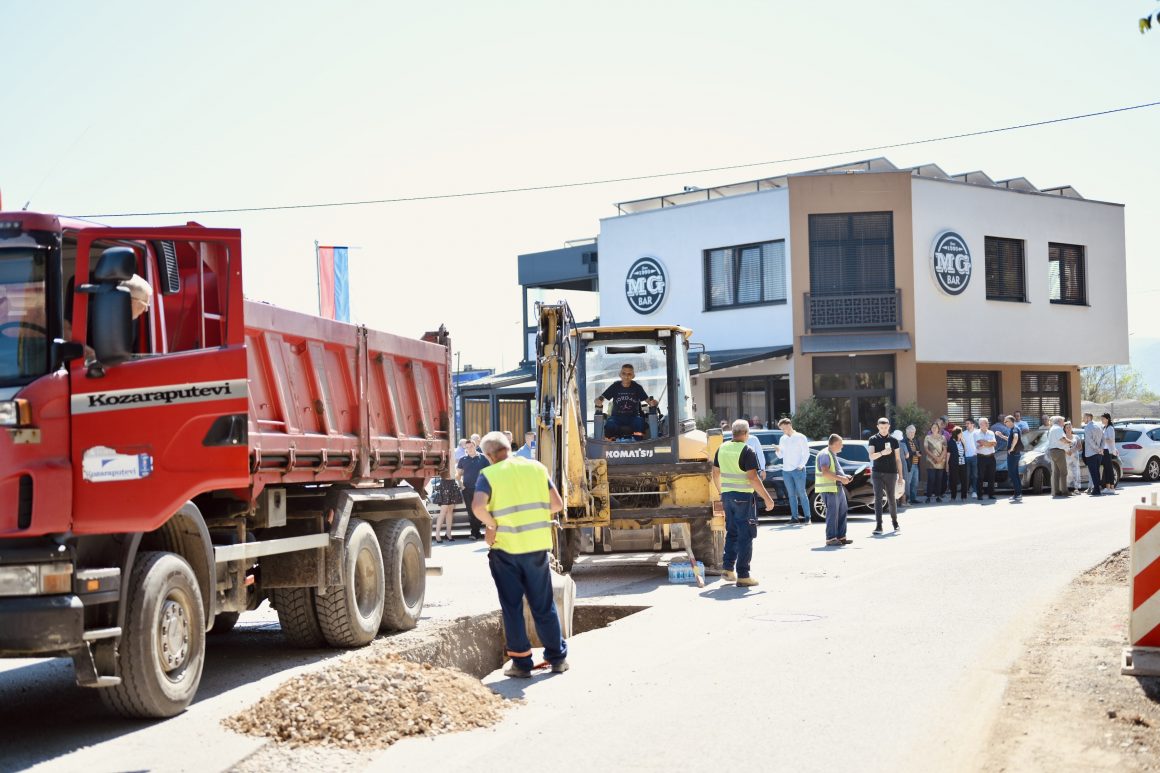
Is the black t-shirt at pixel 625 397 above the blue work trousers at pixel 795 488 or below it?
above

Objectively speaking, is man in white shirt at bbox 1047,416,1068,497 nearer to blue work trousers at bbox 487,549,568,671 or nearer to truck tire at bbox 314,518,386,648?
truck tire at bbox 314,518,386,648

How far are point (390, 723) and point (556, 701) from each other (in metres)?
1.31

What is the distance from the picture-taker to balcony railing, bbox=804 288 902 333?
36.7 m

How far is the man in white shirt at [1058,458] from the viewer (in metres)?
28.9

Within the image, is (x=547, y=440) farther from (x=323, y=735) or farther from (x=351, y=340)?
(x=323, y=735)

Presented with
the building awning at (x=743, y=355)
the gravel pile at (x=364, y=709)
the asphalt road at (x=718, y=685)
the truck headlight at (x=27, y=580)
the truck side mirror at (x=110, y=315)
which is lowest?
the asphalt road at (x=718, y=685)

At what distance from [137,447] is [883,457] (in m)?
16.1

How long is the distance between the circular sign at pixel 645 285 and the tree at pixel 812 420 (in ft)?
21.9

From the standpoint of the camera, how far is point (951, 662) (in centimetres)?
948

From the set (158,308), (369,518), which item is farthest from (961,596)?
(158,308)

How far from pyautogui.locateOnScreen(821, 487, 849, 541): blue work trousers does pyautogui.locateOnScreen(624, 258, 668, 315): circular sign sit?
2107 centimetres

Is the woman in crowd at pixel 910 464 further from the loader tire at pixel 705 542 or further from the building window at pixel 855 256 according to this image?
the loader tire at pixel 705 542

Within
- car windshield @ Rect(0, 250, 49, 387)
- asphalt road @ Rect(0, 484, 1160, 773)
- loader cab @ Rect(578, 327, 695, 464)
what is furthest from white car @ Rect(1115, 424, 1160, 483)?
car windshield @ Rect(0, 250, 49, 387)

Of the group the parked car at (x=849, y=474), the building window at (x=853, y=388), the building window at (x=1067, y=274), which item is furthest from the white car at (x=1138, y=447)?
the parked car at (x=849, y=474)
